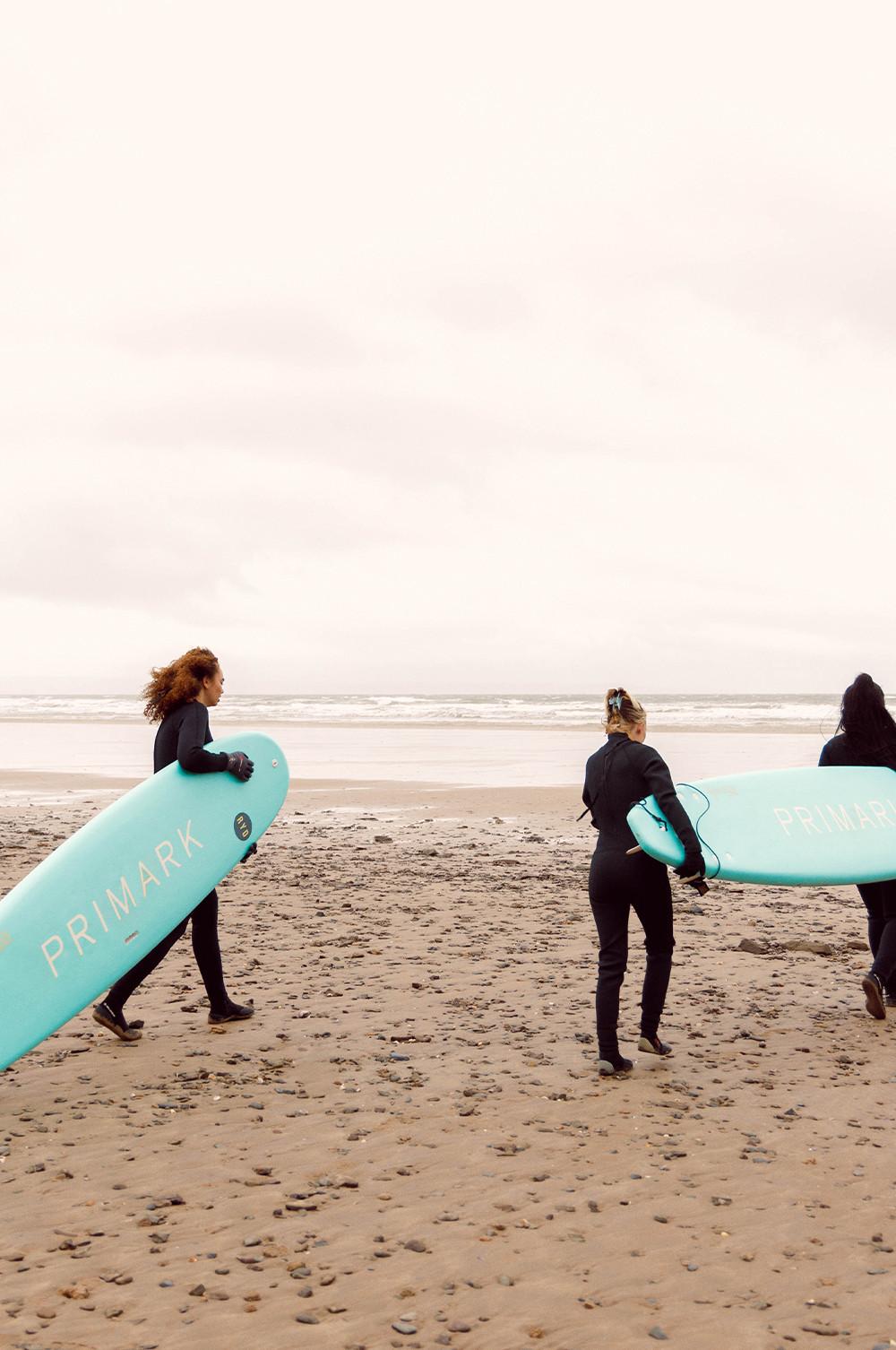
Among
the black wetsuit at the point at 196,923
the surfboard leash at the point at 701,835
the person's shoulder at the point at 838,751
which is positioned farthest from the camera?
the person's shoulder at the point at 838,751

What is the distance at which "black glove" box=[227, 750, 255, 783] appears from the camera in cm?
492

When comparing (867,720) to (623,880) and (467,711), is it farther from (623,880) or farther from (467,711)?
(467,711)

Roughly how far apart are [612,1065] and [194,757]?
2220mm

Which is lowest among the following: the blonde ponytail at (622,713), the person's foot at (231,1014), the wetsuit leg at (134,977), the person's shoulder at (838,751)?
the person's foot at (231,1014)

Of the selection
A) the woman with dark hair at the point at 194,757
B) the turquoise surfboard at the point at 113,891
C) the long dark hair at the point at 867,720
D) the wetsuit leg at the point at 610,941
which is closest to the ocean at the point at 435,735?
the long dark hair at the point at 867,720

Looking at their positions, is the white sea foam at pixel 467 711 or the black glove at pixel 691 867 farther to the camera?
the white sea foam at pixel 467 711

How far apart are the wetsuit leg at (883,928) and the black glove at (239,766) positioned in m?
3.03

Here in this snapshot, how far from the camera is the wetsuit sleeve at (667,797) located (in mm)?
4203

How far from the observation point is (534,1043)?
4.68m

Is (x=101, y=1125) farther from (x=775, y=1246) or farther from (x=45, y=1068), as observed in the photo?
(x=775, y=1246)

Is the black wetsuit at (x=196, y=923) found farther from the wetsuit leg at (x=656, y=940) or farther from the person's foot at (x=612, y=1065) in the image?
the wetsuit leg at (x=656, y=940)

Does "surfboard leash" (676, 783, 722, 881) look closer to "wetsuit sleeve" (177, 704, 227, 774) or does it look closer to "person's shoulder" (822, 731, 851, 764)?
"person's shoulder" (822, 731, 851, 764)

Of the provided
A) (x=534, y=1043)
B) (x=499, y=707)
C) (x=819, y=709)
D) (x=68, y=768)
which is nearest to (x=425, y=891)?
(x=534, y=1043)

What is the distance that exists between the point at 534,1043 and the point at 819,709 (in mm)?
43693
